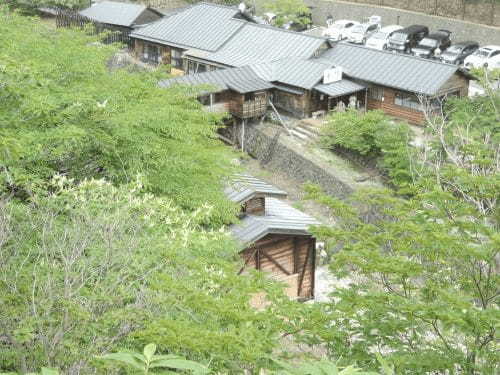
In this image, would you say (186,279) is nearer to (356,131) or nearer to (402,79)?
(356,131)

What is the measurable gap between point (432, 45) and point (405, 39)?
1.76 meters

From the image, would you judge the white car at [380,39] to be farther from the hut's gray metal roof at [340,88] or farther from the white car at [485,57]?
the hut's gray metal roof at [340,88]

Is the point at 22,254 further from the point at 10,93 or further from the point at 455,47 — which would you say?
the point at 455,47

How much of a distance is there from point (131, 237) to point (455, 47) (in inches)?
1447

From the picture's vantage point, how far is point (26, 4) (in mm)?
45750

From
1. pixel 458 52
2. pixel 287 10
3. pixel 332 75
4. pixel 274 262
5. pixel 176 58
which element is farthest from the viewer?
pixel 287 10

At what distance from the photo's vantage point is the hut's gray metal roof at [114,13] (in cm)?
4338

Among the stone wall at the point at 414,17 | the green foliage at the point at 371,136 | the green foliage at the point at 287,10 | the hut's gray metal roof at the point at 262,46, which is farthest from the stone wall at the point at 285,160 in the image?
the stone wall at the point at 414,17

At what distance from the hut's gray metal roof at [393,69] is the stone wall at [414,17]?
14.3m

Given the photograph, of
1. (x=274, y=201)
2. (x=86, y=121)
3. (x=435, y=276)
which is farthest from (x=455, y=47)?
(x=435, y=276)

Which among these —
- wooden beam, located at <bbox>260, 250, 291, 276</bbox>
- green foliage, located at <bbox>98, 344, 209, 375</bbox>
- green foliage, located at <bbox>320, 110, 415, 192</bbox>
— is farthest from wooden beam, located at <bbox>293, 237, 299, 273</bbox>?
green foliage, located at <bbox>98, 344, 209, 375</bbox>

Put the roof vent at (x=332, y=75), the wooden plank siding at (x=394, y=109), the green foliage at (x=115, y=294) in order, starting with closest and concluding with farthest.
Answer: the green foliage at (x=115, y=294) < the roof vent at (x=332, y=75) < the wooden plank siding at (x=394, y=109)

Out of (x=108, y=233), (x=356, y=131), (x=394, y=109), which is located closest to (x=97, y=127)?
(x=108, y=233)

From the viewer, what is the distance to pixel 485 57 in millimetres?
41594
